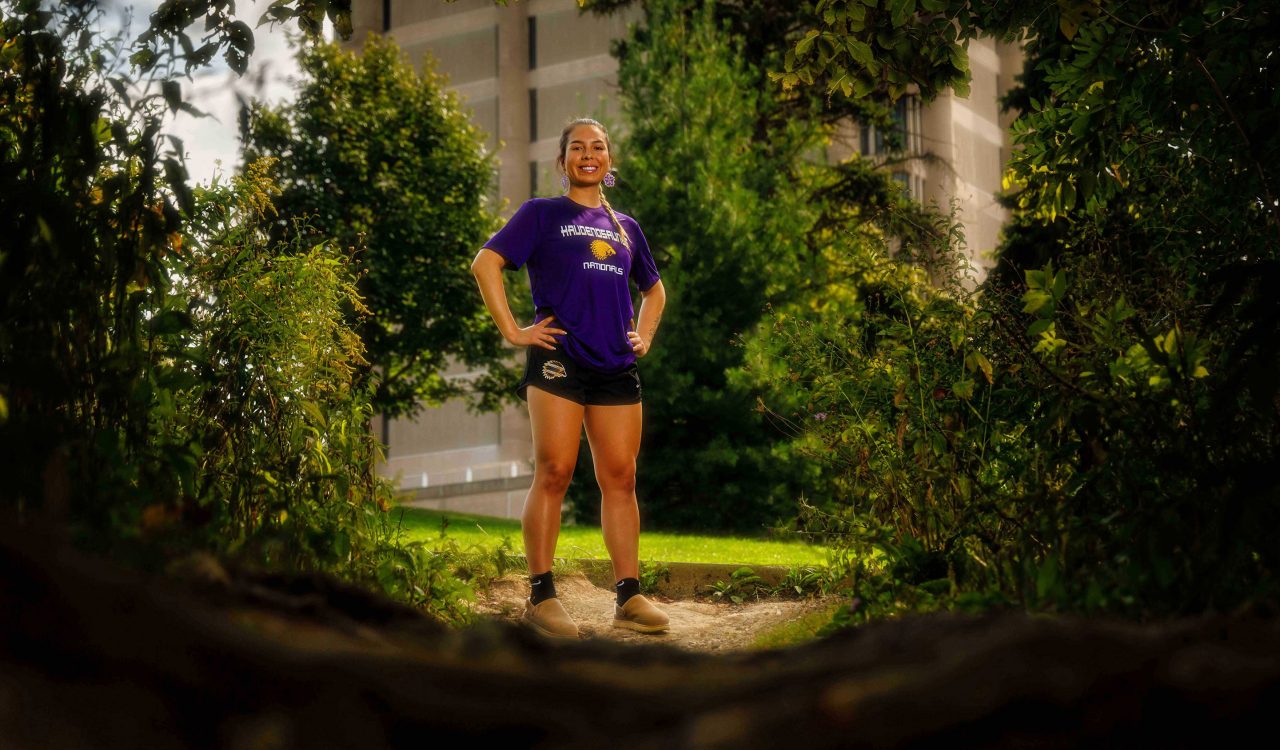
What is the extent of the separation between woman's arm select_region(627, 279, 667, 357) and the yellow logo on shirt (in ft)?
0.99

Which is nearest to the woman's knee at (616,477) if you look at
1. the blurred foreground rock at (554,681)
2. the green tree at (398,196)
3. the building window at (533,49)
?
the blurred foreground rock at (554,681)

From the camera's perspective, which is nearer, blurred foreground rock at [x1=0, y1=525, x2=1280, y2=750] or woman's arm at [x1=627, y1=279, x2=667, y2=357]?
blurred foreground rock at [x1=0, y1=525, x2=1280, y2=750]

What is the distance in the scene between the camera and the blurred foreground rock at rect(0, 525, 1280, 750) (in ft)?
3.67

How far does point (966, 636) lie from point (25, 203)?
1792 mm

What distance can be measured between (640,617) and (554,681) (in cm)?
446

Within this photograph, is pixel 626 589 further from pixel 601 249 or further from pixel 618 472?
pixel 601 249

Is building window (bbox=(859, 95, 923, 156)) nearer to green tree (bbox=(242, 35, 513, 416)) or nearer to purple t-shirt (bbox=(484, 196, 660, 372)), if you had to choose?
purple t-shirt (bbox=(484, 196, 660, 372))

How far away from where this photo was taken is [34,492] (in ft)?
6.10

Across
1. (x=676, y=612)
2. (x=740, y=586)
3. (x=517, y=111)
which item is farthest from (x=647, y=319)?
(x=517, y=111)

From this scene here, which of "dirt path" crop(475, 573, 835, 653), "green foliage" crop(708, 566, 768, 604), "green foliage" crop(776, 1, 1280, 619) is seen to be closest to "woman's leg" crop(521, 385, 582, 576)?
"dirt path" crop(475, 573, 835, 653)

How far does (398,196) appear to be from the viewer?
91.8 ft

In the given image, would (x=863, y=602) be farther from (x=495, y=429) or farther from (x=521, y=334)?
(x=495, y=429)

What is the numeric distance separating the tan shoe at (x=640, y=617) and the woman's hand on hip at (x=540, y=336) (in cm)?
121

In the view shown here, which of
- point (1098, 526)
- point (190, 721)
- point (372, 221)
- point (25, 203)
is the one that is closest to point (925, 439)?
point (1098, 526)
